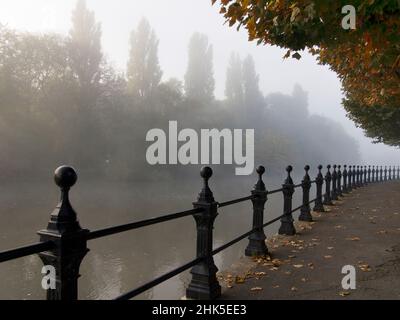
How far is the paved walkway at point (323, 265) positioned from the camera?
534cm

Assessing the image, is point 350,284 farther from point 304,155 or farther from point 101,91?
point 304,155

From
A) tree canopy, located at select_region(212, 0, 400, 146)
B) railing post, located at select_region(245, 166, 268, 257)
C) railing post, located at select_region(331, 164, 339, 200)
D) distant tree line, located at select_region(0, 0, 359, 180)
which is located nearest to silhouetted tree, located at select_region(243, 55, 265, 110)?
distant tree line, located at select_region(0, 0, 359, 180)

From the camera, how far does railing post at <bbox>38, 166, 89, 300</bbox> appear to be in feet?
9.21

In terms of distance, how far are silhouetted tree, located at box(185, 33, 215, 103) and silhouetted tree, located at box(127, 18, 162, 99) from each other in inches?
507

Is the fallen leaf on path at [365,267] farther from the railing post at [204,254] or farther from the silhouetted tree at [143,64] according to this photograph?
the silhouetted tree at [143,64]

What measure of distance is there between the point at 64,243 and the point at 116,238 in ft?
60.5

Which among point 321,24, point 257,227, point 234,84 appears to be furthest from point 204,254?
point 234,84

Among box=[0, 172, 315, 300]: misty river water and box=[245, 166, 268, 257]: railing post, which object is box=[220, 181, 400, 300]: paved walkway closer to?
box=[245, 166, 268, 257]: railing post

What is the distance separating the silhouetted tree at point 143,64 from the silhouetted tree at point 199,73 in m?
12.9

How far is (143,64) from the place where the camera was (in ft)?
188

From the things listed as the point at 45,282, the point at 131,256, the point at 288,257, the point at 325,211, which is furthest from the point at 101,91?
the point at 45,282

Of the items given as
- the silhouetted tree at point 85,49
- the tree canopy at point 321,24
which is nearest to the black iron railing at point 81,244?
the tree canopy at point 321,24
